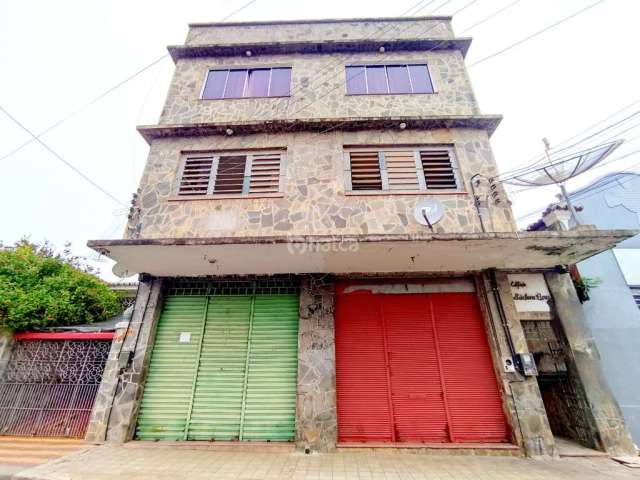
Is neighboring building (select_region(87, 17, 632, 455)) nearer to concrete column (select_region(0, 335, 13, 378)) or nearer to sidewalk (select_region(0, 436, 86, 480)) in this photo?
sidewalk (select_region(0, 436, 86, 480))

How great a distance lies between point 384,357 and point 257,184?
5386 mm

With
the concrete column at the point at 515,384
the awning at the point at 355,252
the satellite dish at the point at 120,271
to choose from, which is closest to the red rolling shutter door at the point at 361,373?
the awning at the point at 355,252

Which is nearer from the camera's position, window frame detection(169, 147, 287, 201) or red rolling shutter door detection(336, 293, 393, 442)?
red rolling shutter door detection(336, 293, 393, 442)

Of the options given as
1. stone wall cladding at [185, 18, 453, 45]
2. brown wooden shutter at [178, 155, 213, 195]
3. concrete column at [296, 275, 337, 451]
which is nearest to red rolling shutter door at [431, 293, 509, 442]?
concrete column at [296, 275, 337, 451]

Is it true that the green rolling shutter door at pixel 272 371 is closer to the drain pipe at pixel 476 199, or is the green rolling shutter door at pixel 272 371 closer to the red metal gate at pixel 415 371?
the red metal gate at pixel 415 371

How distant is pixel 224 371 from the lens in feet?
20.5

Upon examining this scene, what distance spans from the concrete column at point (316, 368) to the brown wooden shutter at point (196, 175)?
3798mm

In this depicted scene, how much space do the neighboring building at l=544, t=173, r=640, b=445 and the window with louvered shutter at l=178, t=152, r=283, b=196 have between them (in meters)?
8.74

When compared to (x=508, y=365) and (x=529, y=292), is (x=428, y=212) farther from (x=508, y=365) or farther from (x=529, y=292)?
(x=508, y=365)

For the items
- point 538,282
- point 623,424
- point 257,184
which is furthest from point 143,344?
point 623,424

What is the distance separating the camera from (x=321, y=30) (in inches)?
377

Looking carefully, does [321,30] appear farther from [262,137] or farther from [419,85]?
[262,137]

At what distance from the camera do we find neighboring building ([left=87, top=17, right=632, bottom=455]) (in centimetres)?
573

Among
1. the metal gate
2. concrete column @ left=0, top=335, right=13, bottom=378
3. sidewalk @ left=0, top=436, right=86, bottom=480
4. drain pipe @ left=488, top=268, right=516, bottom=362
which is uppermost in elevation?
drain pipe @ left=488, top=268, right=516, bottom=362
